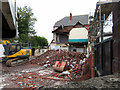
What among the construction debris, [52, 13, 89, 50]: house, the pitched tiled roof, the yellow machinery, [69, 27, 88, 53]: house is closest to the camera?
the construction debris

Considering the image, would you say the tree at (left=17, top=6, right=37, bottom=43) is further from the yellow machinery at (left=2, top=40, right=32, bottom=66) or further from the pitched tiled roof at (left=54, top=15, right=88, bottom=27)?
the yellow machinery at (left=2, top=40, right=32, bottom=66)

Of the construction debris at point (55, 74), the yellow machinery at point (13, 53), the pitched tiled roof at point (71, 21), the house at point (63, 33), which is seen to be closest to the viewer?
the construction debris at point (55, 74)

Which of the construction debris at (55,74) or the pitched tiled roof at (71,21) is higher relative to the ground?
the pitched tiled roof at (71,21)

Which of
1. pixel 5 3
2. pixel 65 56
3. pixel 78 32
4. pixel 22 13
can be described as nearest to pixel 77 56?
pixel 65 56

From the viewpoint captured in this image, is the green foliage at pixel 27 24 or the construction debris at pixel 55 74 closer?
the construction debris at pixel 55 74

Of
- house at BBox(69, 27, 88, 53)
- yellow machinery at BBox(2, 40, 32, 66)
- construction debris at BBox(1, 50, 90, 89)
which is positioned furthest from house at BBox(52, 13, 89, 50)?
yellow machinery at BBox(2, 40, 32, 66)

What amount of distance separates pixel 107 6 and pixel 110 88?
5313 mm

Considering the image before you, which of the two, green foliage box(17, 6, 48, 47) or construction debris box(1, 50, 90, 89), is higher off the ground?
green foliage box(17, 6, 48, 47)

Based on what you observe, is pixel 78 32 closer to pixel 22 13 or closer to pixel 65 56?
pixel 65 56

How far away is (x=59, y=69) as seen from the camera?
29.5ft

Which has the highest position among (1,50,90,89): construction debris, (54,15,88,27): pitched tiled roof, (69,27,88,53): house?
(54,15,88,27): pitched tiled roof

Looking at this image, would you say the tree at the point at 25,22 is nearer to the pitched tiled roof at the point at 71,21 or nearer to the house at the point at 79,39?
the pitched tiled roof at the point at 71,21

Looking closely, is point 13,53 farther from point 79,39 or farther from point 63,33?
point 63,33

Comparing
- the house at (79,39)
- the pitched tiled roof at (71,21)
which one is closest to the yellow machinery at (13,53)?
the house at (79,39)
